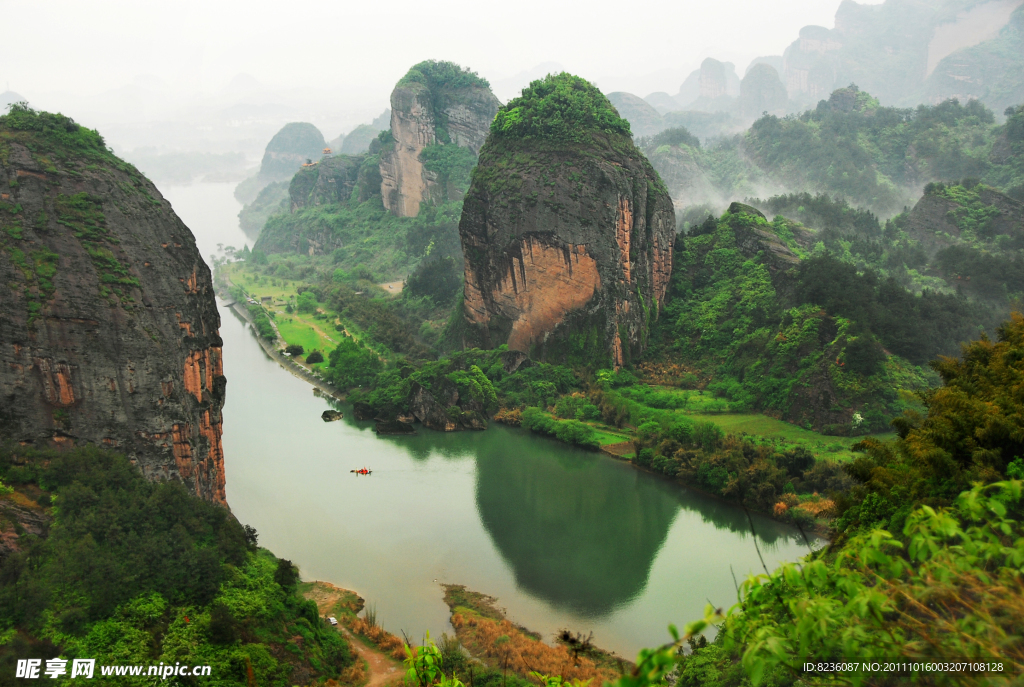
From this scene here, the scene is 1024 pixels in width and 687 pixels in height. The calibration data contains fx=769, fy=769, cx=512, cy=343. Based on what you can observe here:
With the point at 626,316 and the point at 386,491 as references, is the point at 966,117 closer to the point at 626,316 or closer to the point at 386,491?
the point at 626,316

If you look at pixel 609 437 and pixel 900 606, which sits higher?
pixel 900 606

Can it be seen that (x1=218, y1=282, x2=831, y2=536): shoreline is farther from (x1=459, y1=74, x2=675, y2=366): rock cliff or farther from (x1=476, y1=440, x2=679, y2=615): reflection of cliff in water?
(x1=459, y1=74, x2=675, y2=366): rock cliff

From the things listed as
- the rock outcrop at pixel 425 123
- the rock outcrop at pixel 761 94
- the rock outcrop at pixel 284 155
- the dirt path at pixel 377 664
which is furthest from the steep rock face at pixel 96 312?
the rock outcrop at pixel 761 94

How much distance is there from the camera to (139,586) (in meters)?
12.0

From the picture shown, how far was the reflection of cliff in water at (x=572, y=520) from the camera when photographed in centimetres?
1803

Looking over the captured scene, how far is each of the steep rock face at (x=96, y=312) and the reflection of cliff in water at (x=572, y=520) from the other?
8.11 metres

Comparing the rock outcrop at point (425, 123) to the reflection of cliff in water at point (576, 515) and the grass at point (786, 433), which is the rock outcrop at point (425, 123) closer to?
the reflection of cliff in water at point (576, 515)

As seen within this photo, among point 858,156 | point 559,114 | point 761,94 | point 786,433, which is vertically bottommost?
point 786,433

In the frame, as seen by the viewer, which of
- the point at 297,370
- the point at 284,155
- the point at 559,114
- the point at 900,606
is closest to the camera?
the point at 900,606

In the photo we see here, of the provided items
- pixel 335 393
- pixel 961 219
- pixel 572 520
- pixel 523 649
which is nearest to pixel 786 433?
pixel 572 520

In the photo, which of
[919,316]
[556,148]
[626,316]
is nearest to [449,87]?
[556,148]

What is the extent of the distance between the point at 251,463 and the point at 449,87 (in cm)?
4561

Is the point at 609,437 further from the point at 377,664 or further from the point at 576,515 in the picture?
the point at 377,664

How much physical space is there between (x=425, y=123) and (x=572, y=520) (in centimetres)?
4603
